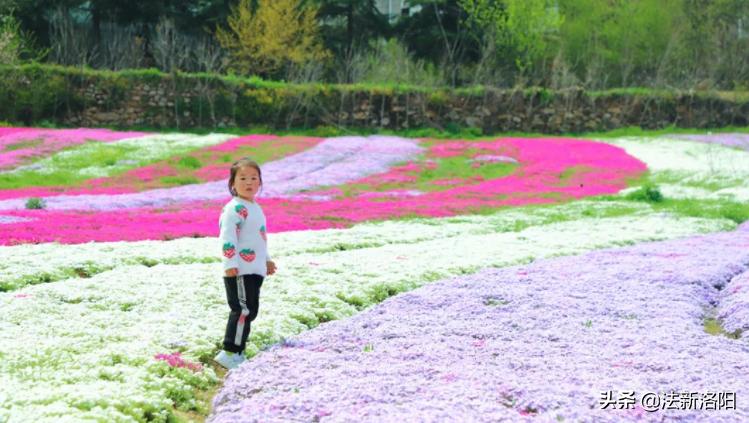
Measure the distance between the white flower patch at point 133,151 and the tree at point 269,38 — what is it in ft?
65.9

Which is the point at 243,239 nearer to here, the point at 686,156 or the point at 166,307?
the point at 166,307

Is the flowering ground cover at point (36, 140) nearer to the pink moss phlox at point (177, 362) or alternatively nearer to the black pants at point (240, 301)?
the pink moss phlox at point (177, 362)

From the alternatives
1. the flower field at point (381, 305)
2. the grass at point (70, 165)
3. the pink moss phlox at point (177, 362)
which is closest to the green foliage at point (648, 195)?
the flower field at point (381, 305)

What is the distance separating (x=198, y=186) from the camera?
35.0m

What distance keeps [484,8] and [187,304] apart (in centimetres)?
7071

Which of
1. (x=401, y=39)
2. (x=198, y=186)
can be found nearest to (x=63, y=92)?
(x=198, y=186)

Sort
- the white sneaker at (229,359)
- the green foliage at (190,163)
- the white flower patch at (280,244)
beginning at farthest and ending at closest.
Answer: the green foliage at (190,163)
the white flower patch at (280,244)
the white sneaker at (229,359)

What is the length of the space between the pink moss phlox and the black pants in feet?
1.81

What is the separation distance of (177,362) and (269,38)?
205ft

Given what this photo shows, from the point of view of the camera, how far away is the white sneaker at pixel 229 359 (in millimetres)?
10445

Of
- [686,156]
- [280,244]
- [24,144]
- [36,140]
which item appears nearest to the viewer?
[280,244]

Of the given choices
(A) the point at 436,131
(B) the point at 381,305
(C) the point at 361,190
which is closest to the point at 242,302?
(B) the point at 381,305

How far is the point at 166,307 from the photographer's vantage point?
13.2 m

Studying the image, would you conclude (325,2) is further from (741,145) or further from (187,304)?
(187,304)
